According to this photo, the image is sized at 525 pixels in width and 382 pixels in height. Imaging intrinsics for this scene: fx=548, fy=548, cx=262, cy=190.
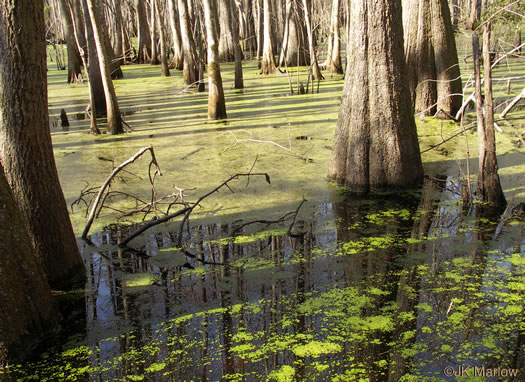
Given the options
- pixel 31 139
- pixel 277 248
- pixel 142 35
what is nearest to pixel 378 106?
pixel 277 248

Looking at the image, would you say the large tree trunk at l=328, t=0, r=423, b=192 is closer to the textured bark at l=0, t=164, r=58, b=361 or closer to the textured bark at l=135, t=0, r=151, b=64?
the textured bark at l=0, t=164, r=58, b=361

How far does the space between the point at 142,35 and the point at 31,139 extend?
65.1 ft

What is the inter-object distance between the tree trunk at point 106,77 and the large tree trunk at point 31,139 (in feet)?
15.7

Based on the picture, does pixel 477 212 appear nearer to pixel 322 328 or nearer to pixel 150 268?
pixel 322 328

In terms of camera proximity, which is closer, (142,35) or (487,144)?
(487,144)

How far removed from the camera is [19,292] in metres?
3.20

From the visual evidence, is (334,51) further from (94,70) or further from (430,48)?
(94,70)

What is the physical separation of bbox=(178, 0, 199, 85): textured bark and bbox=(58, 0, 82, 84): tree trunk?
2836 mm

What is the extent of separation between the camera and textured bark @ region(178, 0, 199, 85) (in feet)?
43.9

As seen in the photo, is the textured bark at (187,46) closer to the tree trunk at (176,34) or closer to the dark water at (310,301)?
the tree trunk at (176,34)

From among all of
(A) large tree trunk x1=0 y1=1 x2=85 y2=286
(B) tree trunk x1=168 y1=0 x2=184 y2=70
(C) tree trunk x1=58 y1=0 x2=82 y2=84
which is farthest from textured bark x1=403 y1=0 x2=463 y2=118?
(B) tree trunk x1=168 y1=0 x2=184 y2=70

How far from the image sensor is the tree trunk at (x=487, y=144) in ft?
15.6

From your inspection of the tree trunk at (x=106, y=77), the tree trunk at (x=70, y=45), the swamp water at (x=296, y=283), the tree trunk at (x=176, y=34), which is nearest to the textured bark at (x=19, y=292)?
the swamp water at (x=296, y=283)

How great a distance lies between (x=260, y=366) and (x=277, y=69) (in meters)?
14.8
